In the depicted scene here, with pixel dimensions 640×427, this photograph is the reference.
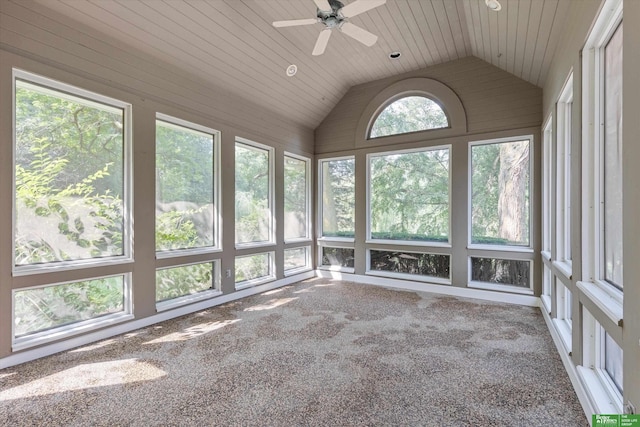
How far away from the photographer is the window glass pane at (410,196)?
5250 mm

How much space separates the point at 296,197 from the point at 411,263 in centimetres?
252

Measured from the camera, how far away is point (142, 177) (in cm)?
359

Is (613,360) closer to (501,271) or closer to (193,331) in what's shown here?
(501,271)

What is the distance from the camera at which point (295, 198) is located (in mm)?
6188

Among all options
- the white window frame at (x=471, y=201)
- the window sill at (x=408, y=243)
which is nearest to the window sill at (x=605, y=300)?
the white window frame at (x=471, y=201)

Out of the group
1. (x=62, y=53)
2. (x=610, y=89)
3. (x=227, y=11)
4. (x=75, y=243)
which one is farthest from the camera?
(x=227, y=11)

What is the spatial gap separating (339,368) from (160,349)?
1.77 meters

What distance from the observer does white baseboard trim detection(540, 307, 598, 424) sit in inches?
77.7

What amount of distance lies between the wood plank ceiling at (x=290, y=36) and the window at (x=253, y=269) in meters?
2.58

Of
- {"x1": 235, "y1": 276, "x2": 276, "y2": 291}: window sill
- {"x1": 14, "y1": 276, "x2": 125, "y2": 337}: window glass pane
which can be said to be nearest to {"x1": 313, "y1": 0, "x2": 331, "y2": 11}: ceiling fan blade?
{"x1": 14, "y1": 276, "x2": 125, "y2": 337}: window glass pane
